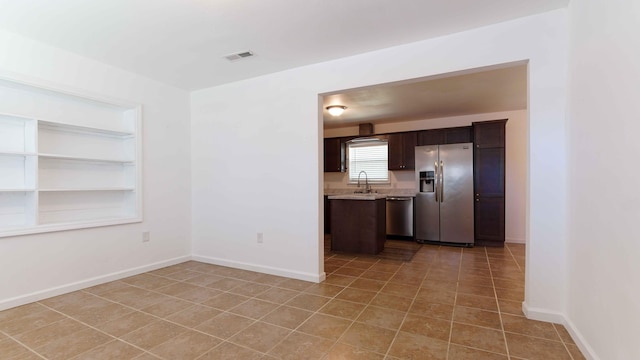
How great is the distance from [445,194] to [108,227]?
16.9 ft

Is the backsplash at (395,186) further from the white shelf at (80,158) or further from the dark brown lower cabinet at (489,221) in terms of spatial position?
the white shelf at (80,158)

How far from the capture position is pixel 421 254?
15.4ft

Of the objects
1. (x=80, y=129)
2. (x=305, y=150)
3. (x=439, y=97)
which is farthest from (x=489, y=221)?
(x=80, y=129)

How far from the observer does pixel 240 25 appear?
2.54 meters

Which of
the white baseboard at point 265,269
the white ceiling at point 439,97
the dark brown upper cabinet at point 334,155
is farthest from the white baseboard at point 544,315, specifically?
the dark brown upper cabinet at point 334,155

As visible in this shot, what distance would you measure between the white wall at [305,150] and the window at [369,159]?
10.8 feet

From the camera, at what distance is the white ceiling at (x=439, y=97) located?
12.4ft

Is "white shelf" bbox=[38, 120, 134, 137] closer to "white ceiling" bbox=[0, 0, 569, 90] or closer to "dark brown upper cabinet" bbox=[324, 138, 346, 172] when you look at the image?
"white ceiling" bbox=[0, 0, 569, 90]

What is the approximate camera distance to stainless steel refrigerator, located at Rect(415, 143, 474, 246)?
5.22 meters

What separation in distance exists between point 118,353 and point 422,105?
16.5 feet

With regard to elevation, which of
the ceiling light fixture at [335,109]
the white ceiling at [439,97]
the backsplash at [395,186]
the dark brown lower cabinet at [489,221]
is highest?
the white ceiling at [439,97]

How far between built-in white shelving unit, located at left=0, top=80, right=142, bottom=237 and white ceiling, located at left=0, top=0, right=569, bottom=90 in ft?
2.00

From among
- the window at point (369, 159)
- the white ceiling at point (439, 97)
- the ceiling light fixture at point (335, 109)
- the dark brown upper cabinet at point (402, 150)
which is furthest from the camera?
the window at point (369, 159)

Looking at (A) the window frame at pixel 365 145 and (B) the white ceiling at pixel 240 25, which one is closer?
(B) the white ceiling at pixel 240 25
